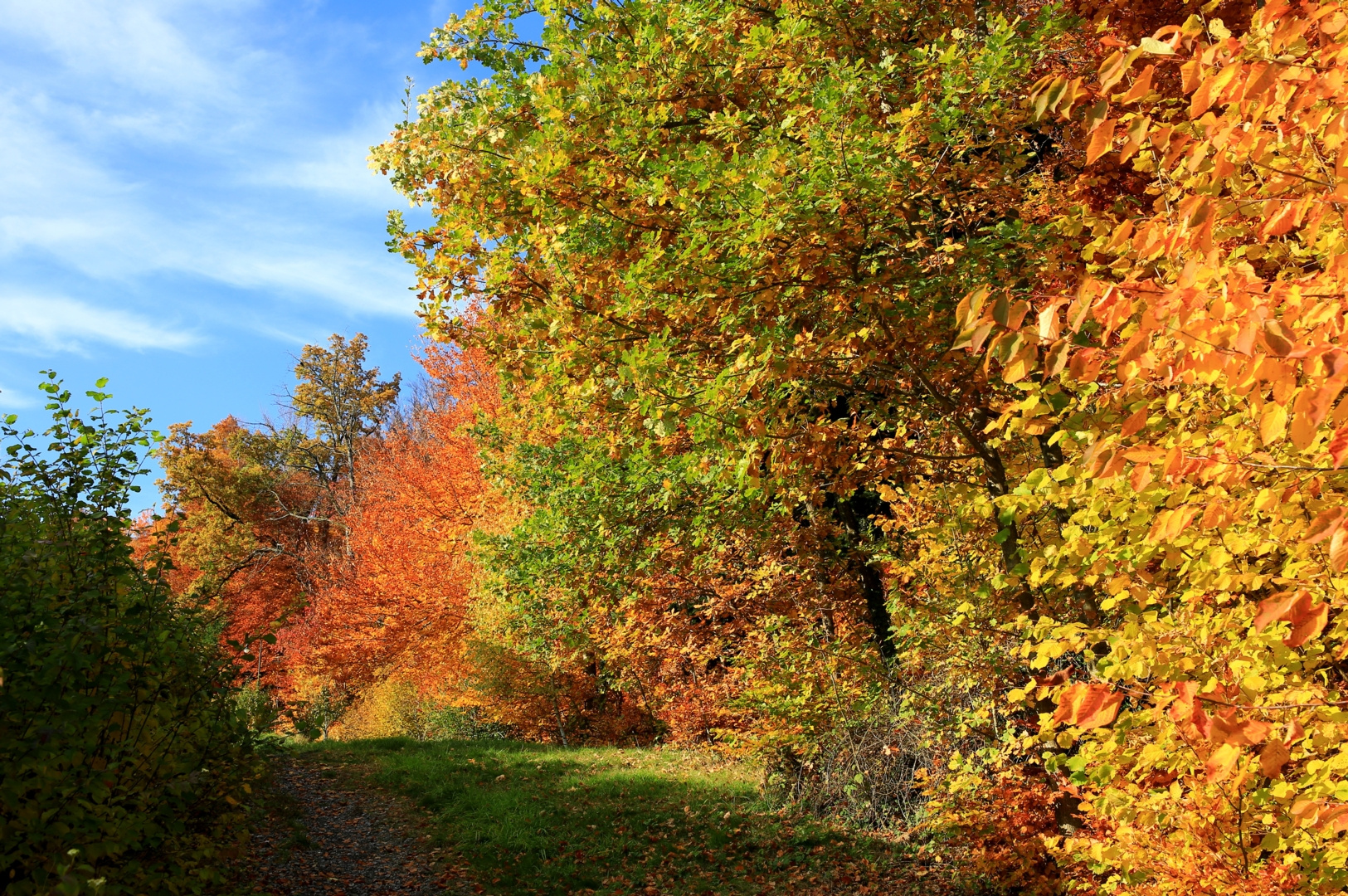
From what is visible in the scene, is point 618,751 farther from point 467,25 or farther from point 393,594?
point 467,25

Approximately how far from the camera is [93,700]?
3.73 m

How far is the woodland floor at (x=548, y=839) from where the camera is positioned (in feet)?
27.0

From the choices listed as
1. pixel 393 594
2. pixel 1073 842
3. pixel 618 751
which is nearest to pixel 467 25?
pixel 1073 842

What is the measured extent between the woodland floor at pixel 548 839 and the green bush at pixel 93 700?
312cm

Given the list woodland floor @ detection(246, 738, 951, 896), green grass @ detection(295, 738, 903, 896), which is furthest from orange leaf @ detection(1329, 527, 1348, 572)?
green grass @ detection(295, 738, 903, 896)

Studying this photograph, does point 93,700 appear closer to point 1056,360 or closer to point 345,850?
point 1056,360

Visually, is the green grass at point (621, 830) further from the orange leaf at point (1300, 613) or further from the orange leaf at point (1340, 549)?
the orange leaf at point (1340, 549)

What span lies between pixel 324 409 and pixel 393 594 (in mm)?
19261

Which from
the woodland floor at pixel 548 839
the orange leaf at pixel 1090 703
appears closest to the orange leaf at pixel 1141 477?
the orange leaf at pixel 1090 703

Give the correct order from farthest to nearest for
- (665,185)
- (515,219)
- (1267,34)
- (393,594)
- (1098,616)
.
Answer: (393,594), (515,219), (1098,616), (665,185), (1267,34)

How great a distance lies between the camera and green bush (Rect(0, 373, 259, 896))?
11.4 ft

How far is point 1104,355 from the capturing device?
3.06m

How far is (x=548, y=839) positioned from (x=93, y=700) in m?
6.82

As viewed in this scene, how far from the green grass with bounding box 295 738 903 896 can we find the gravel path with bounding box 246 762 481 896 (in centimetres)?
37
